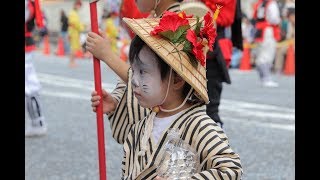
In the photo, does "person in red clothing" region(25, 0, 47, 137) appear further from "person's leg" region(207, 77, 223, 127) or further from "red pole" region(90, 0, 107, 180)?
"red pole" region(90, 0, 107, 180)

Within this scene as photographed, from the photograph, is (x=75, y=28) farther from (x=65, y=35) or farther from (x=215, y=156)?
(x=215, y=156)

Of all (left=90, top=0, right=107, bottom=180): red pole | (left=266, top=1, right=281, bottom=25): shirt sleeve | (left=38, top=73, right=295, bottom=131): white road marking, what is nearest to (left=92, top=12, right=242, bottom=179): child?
(left=90, top=0, right=107, bottom=180): red pole

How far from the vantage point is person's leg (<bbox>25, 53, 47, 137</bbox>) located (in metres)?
6.89

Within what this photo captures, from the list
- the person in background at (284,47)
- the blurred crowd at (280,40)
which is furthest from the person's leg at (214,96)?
the person in background at (284,47)

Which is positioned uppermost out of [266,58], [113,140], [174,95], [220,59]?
[174,95]

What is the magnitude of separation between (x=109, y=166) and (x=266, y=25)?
814cm

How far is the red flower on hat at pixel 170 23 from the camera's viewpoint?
2.70 m

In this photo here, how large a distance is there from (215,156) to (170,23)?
50 centimetres

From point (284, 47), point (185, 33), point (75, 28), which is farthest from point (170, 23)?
point (75, 28)

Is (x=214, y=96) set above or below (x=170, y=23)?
below

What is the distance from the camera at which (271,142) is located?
6824 millimetres

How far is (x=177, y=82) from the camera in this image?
2.80m

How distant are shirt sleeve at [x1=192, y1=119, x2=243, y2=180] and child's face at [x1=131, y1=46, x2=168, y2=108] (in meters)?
0.20
